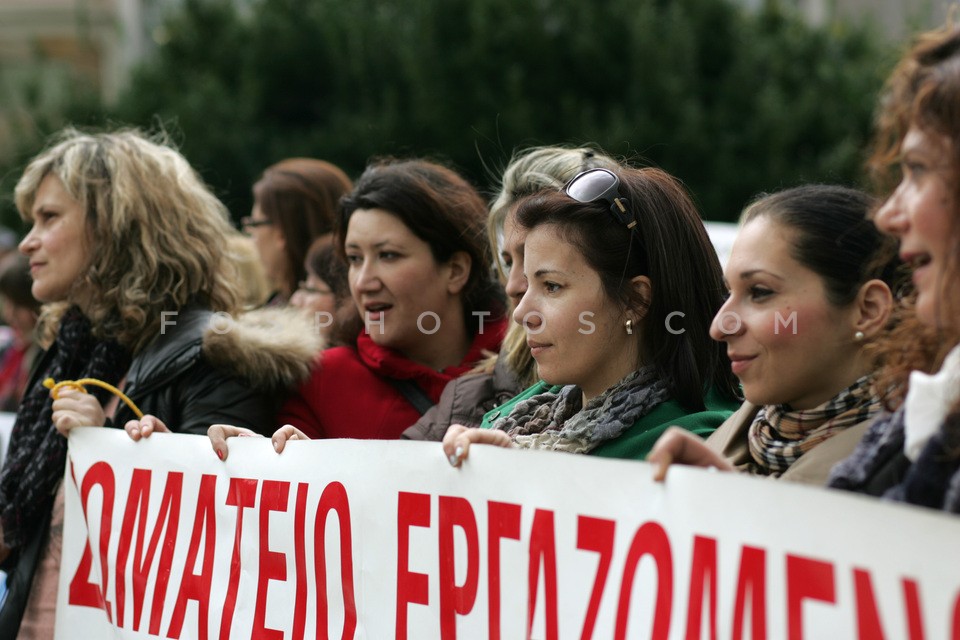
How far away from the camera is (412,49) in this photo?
1401cm

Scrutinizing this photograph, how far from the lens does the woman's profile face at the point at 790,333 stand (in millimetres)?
2580

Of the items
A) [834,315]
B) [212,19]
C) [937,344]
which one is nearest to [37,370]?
[834,315]

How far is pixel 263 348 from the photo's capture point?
3885 mm

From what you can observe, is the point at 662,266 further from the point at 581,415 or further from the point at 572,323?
the point at 581,415

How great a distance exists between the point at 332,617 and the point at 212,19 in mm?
13468

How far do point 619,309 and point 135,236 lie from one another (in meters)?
1.78

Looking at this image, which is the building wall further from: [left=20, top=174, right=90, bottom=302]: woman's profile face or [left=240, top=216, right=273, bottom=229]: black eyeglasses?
[left=20, top=174, right=90, bottom=302]: woman's profile face

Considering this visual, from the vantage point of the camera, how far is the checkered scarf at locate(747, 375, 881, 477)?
2.52m

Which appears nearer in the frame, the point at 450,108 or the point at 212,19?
the point at 450,108

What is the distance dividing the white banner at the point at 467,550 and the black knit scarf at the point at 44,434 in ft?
0.77

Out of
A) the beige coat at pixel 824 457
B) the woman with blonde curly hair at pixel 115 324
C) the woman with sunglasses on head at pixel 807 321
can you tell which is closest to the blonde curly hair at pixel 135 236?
the woman with blonde curly hair at pixel 115 324

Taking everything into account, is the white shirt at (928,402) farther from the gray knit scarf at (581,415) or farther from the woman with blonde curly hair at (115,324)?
the woman with blonde curly hair at (115,324)

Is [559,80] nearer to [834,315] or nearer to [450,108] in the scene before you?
[450,108]
